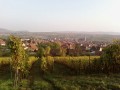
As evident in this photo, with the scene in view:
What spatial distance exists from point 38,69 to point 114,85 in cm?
2787

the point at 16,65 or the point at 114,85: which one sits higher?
the point at 16,65

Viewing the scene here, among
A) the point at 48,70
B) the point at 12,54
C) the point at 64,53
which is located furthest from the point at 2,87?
the point at 64,53

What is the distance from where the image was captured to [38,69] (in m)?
61.0

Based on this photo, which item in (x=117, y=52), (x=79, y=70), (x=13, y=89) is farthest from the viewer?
(x=79, y=70)

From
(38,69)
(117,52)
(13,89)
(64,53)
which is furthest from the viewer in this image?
(64,53)

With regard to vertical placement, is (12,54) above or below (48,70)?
above

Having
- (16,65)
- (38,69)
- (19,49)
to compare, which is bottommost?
(38,69)

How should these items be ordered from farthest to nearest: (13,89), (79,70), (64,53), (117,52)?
(64,53), (79,70), (117,52), (13,89)

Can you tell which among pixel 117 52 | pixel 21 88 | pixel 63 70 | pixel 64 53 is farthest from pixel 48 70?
pixel 64 53

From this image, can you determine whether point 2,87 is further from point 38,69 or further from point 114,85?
point 38,69

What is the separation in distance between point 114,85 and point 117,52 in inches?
657

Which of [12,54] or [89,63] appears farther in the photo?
[89,63]

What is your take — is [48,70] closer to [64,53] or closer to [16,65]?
[16,65]

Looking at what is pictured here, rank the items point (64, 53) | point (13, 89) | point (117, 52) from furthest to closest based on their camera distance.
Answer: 1. point (64, 53)
2. point (117, 52)
3. point (13, 89)
